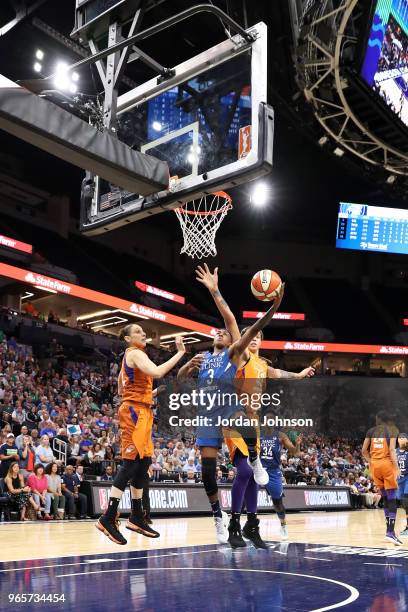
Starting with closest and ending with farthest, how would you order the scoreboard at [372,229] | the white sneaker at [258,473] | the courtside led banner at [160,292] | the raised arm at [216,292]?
the raised arm at [216,292]
the white sneaker at [258,473]
the scoreboard at [372,229]
the courtside led banner at [160,292]

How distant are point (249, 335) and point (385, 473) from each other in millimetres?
3579

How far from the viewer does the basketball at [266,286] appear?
6.50 m

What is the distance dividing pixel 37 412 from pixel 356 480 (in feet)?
38.8

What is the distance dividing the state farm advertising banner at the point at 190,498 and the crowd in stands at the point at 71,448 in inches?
13.1

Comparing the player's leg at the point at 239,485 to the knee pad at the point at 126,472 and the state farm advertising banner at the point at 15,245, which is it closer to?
the knee pad at the point at 126,472

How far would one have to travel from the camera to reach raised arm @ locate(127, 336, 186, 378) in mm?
5668

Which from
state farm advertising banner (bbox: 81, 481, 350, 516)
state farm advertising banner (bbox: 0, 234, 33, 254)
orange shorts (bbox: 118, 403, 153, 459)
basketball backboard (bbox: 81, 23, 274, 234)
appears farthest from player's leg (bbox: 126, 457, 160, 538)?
state farm advertising banner (bbox: 0, 234, 33, 254)

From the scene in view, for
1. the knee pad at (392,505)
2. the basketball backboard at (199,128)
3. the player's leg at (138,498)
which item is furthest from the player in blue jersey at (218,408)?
the knee pad at (392,505)

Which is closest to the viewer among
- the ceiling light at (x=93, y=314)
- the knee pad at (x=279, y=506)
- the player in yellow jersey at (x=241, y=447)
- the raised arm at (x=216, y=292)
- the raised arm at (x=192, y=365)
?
the raised arm at (x=216, y=292)

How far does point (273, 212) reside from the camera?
34.9m

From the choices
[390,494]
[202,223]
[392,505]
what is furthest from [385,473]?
[202,223]

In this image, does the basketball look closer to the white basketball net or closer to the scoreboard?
the white basketball net

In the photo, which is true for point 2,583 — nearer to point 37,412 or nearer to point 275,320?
point 37,412

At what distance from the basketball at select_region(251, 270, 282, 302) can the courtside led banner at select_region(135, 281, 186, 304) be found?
82.4ft
